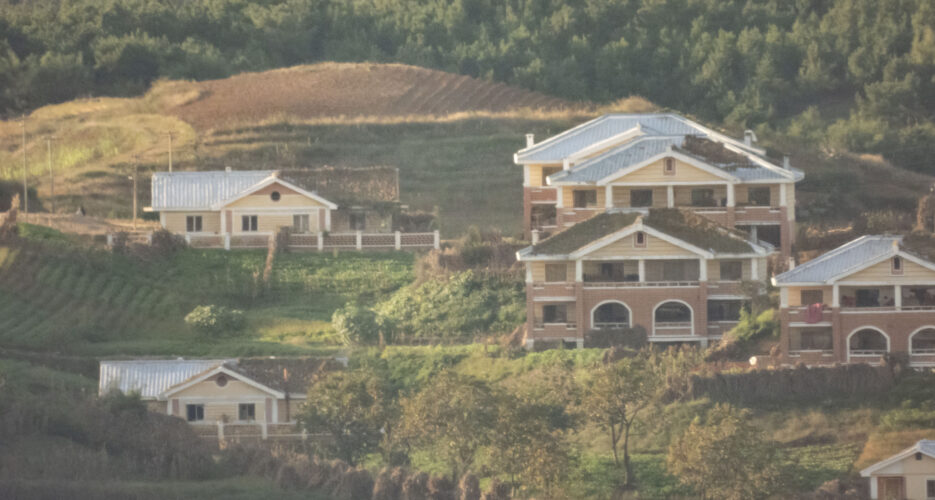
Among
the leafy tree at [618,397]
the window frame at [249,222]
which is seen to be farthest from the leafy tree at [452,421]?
the window frame at [249,222]

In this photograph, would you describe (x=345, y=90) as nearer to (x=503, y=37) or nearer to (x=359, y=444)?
(x=503, y=37)

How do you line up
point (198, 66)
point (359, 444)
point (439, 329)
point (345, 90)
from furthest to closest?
point (198, 66)
point (345, 90)
point (439, 329)
point (359, 444)

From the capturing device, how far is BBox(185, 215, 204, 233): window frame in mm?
Result: 74562

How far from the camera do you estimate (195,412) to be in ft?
196

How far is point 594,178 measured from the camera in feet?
225

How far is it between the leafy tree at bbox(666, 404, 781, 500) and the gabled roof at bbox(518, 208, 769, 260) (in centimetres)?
1287

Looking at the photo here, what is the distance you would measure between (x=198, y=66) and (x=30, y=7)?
1727 centimetres

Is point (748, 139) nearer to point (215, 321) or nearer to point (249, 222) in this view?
point (249, 222)

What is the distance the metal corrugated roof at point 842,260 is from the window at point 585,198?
9.53 metres

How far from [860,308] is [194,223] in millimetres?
23896

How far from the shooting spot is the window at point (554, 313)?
63969mm

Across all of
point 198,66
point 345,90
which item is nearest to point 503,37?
point 198,66

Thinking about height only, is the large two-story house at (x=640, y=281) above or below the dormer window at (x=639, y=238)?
below

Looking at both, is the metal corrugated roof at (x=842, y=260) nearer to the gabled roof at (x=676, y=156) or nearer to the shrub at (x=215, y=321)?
the gabled roof at (x=676, y=156)
